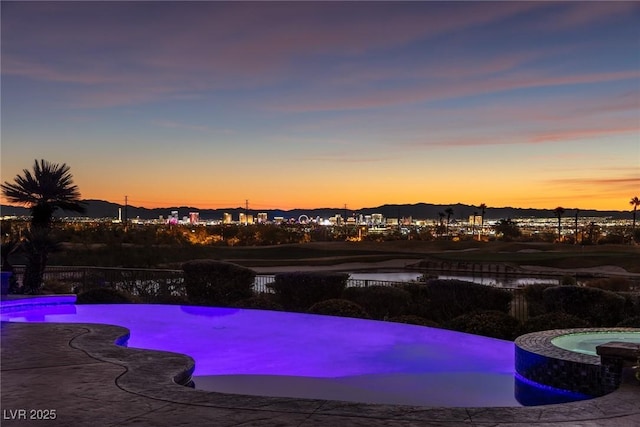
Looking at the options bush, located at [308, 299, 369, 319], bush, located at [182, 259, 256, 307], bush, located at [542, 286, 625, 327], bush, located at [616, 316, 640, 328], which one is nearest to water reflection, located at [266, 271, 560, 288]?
bush, located at [182, 259, 256, 307]

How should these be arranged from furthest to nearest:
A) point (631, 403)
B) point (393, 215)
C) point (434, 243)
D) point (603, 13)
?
point (393, 215) < point (434, 243) < point (603, 13) < point (631, 403)

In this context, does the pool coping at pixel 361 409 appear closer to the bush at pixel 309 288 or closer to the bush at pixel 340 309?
the bush at pixel 340 309

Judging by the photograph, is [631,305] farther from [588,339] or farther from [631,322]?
[588,339]

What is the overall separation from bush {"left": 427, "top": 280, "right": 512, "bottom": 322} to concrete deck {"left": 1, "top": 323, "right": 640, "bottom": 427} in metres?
7.43

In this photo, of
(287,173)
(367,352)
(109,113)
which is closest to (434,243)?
(287,173)

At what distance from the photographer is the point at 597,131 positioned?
87.7 ft

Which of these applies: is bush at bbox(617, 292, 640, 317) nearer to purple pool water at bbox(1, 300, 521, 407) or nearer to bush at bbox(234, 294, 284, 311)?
purple pool water at bbox(1, 300, 521, 407)

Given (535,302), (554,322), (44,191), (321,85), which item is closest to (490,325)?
(554,322)

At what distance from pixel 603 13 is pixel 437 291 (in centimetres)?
898

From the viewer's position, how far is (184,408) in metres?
5.53

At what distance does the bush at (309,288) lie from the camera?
16859 millimetres

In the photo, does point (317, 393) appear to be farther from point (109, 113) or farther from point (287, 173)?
point (287, 173)

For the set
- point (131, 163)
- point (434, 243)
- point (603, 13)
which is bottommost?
point (434, 243)

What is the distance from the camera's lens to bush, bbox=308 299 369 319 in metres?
14.8
